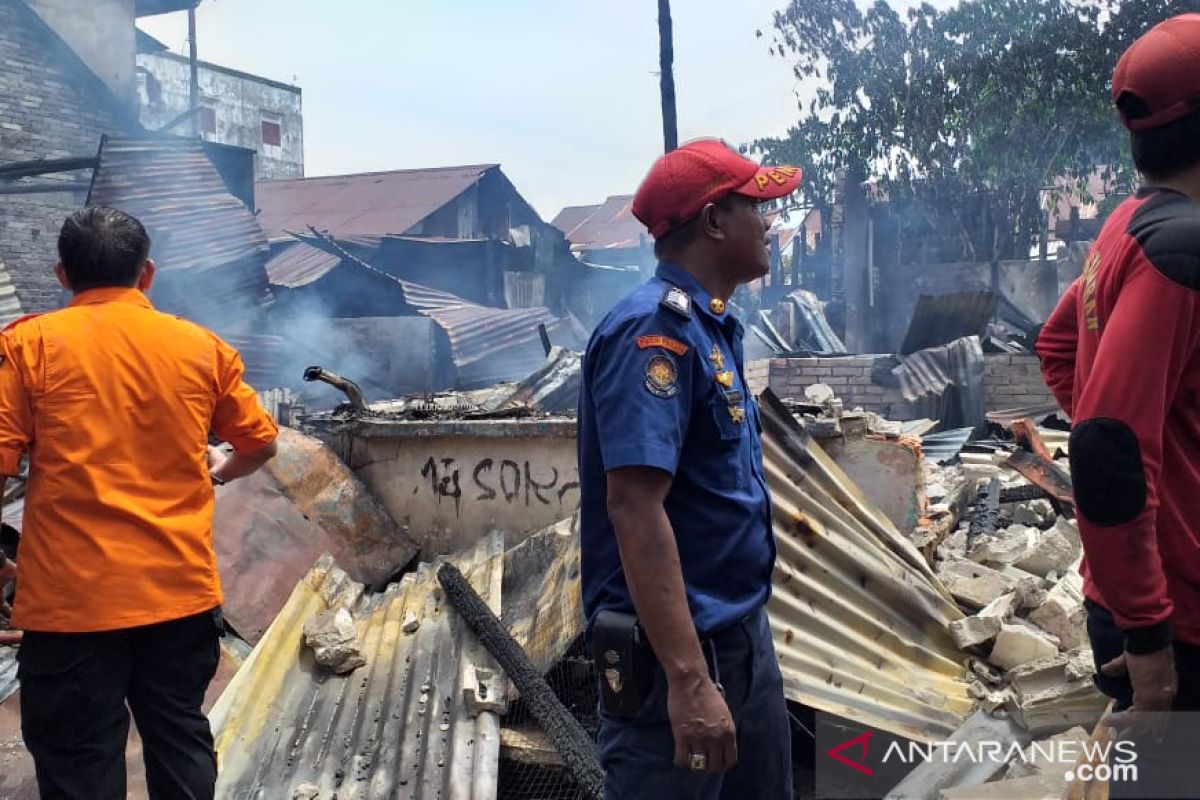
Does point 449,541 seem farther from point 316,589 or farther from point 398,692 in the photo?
point 398,692

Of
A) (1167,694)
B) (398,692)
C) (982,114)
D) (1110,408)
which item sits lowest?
(398,692)

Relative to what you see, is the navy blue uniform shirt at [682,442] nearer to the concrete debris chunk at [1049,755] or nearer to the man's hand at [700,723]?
the man's hand at [700,723]

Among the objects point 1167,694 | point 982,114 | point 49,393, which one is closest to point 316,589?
point 49,393

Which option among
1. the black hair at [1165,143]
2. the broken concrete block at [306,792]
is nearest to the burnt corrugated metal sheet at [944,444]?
the broken concrete block at [306,792]

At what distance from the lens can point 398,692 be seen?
3.65 m

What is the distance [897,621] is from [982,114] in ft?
40.7

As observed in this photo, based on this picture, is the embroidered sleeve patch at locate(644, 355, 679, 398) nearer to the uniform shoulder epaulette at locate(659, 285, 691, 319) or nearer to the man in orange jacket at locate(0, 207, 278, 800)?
the uniform shoulder epaulette at locate(659, 285, 691, 319)

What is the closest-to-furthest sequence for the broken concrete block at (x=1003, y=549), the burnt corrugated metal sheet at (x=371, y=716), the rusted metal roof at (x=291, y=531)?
the burnt corrugated metal sheet at (x=371, y=716), the rusted metal roof at (x=291, y=531), the broken concrete block at (x=1003, y=549)

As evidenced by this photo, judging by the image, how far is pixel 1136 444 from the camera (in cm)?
153

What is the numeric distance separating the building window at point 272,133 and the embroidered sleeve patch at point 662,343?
3552cm

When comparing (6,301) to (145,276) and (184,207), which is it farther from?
(145,276)

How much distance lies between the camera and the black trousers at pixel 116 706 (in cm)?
237

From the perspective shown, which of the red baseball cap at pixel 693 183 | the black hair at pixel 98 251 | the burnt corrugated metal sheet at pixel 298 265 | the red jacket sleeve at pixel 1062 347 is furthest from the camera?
the burnt corrugated metal sheet at pixel 298 265

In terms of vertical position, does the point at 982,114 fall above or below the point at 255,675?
above
